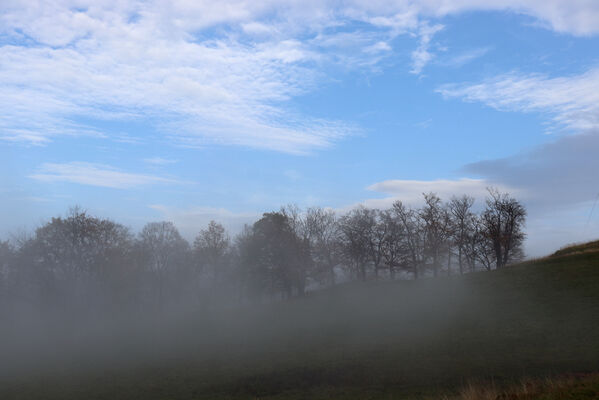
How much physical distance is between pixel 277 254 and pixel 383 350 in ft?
142

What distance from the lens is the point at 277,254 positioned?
75.9m

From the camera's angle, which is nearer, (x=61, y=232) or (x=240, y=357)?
(x=240, y=357)

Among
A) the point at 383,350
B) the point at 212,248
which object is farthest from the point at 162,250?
the point at 383,350

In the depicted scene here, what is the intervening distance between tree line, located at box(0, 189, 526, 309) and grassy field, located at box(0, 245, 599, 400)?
17913 mm

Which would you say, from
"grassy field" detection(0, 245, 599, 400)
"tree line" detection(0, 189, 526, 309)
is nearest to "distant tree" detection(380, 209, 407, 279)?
"tree line" detection(0, 189, 526, 309)

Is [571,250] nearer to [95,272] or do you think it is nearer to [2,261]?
[95,272]

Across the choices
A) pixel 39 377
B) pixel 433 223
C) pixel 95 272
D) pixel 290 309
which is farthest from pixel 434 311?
pixel 95 272

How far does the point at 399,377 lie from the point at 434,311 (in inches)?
736

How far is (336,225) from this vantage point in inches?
3250

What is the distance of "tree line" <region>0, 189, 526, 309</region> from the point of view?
71.3 m

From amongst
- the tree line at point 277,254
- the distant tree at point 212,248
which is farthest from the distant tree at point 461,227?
the distant tree at point 212,248

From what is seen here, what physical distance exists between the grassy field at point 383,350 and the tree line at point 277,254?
17.9 metres

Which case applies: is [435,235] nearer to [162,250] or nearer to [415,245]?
[415,245]

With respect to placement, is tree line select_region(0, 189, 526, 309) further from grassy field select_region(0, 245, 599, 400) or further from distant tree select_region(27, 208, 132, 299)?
grassy field select_region(0, 245, 599, 400)
